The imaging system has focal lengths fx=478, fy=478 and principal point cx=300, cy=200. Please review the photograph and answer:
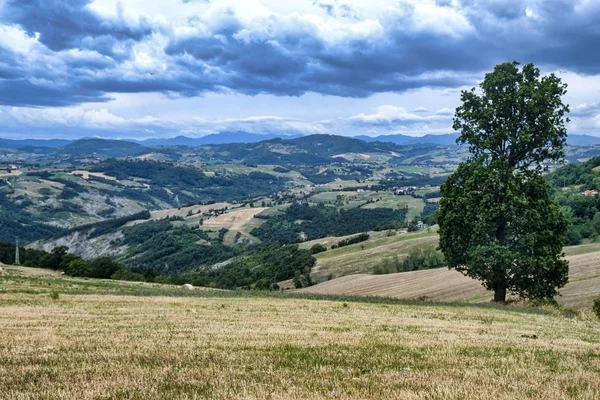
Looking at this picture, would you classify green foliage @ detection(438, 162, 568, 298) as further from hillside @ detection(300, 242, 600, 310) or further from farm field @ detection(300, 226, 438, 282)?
farm field @ detection(300, 226, 438, 282)

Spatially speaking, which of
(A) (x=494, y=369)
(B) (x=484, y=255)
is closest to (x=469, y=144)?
(B) (x=484, y=255)

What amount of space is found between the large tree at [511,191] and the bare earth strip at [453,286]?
7.47 metres

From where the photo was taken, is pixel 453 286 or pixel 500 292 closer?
pixel 500 292

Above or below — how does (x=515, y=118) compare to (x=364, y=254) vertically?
above

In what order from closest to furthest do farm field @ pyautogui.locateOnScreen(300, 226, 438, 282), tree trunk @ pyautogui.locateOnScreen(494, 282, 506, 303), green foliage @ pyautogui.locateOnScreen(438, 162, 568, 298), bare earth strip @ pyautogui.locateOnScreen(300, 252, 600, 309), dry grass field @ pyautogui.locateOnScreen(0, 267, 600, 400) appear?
dry grass field @ pyautogui.locateOnScreen(0, 267, 600, 400) → green foliage @ pyautogui.locateOnScreen(438, 162, 568, 298) → tree trunk @ pyautogui.locateOnScreen(494, 282, 506, 303) → bare earth strip @ pyautogui.locateOnScreen(300, 252, 600, 309) → farm field @ pyautogui.locateOnScreen(300, 226, 438, 282)

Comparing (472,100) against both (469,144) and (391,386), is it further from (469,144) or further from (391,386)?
(391,386)

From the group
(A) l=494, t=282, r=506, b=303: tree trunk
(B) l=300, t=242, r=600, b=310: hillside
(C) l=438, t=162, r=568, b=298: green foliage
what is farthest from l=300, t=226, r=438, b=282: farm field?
(C) l=438, t=162, r=568, b=298: green foliage

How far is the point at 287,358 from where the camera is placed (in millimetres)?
12453

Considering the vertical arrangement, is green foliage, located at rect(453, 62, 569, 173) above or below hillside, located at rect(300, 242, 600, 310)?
above

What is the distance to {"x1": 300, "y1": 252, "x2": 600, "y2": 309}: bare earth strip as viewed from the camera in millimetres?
47062

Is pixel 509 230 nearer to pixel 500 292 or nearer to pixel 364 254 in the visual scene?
pixel 500 292

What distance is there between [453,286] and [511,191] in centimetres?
3306

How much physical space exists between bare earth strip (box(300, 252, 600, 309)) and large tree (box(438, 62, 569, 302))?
7470 millimetres

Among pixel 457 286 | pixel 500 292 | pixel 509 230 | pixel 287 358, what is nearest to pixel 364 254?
pixel 457 286
